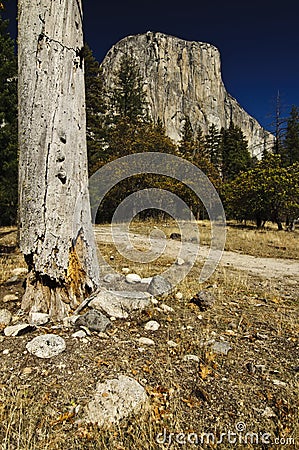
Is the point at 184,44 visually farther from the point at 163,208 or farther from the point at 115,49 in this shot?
the point at 163,208

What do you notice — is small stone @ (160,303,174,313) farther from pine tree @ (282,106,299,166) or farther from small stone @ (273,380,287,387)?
pine tree @ (282,106,299,166)

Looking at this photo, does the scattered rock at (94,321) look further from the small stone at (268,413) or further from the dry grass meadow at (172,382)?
the small stone at (268,413)

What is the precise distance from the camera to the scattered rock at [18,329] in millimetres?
2820

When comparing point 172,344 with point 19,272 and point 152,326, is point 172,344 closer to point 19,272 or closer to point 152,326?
point 152,326

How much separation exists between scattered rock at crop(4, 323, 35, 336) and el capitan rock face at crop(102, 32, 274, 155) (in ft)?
221

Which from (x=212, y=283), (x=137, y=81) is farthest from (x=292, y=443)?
(x=137, y=81)

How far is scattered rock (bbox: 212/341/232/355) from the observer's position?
2737 millimetres

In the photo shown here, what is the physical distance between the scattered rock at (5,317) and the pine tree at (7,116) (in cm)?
670

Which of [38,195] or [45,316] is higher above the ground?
[38,195]

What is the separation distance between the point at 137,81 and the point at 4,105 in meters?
25.7

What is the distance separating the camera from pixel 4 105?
10.1 m

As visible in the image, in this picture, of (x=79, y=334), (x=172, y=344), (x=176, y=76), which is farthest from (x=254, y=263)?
(x=176, y=76)

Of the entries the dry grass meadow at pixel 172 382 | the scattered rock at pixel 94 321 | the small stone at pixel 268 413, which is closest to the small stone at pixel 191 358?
the dry grass meadow at pixel 172 382

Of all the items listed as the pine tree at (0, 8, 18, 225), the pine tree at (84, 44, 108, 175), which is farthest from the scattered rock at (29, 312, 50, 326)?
the pine tree at (84, 44, 108, 175)
